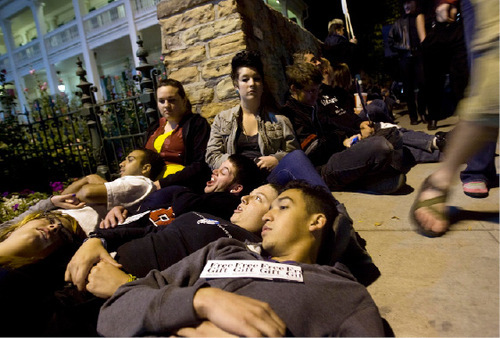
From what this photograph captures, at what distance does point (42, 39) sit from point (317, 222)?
21.9 metres

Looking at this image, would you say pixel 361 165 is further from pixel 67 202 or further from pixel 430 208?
pixel 67 202

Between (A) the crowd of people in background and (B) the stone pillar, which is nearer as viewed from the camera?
(A) the crowd of people in background

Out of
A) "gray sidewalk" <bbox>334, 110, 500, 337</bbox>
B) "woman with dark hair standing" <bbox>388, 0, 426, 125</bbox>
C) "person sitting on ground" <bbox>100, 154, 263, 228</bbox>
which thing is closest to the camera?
"gray sidewalk" <bbox>334, 110, 500, 337</bbox>

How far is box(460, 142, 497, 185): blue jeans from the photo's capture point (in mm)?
2324

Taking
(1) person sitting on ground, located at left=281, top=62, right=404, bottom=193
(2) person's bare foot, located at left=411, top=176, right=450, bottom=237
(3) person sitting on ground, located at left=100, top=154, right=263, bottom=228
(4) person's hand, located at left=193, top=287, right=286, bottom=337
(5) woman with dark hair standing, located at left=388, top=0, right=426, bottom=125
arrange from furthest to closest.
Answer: (5) woman with dark hair standing, located at left=388, top=0, right=426, bottom=125
(1) person sitting on ground, located at left=281, top=62, right=404, bottom=193
(3) person sitting on ground, located at left=100, top=154, right=263, bottom=228
(2) person's bare foot, located at left=411, top=176, right=450, bottom=237
(4) person's hand, located at left=193, top=287, right=286, bottom=337

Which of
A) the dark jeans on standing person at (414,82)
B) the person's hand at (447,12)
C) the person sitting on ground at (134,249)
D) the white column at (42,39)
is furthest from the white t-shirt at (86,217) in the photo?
the white column at (42,39)

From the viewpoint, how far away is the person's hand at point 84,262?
4.94 feet

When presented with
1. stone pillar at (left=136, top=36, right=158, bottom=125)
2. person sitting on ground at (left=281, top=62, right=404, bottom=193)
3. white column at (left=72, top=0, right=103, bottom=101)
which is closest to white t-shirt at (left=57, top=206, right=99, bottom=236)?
stone pillar at (left=136, top=36, right=158, bottom=125)

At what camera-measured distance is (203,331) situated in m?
1.04

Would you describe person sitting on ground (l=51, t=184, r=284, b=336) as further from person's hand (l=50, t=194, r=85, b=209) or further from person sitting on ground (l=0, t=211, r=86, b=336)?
person's hand (l=50, t=194, r=85, b=209)

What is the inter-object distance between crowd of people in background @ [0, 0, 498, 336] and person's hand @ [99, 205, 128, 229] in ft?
0.04

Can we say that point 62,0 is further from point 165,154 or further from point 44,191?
point 165,154

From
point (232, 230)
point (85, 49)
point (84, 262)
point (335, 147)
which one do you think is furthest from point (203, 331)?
point (85, 49)

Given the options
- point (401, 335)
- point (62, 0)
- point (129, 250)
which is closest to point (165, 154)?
point (129, 250)
